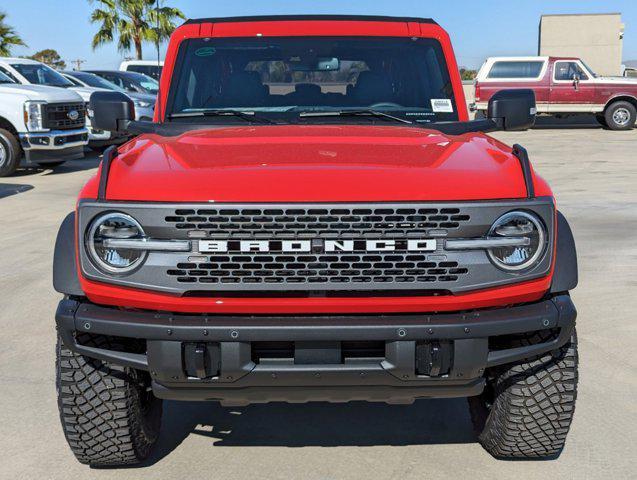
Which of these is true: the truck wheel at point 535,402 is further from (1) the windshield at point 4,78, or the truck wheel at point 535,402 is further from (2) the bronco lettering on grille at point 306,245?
(1) the windshield at point 4,78

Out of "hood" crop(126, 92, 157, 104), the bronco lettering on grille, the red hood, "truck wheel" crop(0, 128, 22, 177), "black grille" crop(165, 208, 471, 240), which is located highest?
the red hood

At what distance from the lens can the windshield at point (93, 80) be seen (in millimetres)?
17797

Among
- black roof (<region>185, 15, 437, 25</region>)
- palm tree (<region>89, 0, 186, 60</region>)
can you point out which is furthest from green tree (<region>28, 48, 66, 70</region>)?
black roof (<region>185, 15, 437, 25</region>)

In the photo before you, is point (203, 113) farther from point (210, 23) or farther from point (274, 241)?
point (274, 241)

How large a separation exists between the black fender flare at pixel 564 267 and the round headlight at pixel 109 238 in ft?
4.80

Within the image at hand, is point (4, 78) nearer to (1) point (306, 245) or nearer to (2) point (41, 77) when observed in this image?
(2) point (41, 77)

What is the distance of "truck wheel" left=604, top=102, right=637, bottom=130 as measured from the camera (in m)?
23.0

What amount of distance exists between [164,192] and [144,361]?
23.0 inches

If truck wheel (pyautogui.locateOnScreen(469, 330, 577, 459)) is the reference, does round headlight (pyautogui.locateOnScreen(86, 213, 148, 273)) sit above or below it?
above

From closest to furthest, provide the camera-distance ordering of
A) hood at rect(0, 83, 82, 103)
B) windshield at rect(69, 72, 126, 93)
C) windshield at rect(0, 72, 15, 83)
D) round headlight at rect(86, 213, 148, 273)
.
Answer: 1. round headlight at rect(86, 213, 148, 273)
2. hood at rect(0, 83, 82, 103)
3. windshield at rect(0, 72, 15, 83)
4. windshield at rect(69, 72, 126, 93)

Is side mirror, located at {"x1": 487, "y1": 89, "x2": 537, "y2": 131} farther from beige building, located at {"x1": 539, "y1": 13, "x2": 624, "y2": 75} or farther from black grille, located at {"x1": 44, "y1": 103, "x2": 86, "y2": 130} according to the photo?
beige building, located at {"x1": 539, "y1": 13, "x2": 624, "y2": 75}

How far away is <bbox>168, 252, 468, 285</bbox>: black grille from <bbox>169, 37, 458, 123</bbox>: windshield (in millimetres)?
1332

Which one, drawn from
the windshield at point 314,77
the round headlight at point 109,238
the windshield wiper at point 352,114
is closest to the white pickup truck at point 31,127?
the windshield at point 314,77

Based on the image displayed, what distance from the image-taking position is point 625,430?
383 cm
